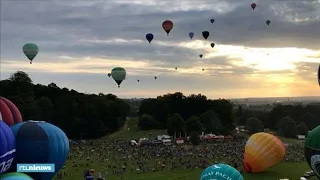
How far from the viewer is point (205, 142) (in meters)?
49.3

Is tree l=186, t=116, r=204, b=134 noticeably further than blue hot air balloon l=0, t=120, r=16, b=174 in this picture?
Yes

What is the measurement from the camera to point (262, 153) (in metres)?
27.3

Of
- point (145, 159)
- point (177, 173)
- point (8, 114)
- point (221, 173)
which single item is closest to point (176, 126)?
point (145, 159)

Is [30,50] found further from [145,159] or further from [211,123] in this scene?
[211,123]

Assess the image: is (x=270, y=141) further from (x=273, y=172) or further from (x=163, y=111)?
(x=163, y=111)

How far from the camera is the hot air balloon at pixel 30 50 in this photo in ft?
125

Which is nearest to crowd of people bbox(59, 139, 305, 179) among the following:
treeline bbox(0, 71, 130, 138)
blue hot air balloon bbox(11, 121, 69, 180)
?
blue hot air balloon bbox(11, 121, 69, 180)

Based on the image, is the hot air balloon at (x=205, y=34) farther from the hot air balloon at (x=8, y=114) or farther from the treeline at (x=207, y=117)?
the hot air balloon at (x=8, y=114)

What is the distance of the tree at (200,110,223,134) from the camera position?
59.6 m

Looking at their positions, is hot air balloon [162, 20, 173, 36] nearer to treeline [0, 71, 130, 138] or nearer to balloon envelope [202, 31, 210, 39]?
balloon envelope [202, 31, 210, 39]

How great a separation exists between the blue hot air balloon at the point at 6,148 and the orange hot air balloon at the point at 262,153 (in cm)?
1579

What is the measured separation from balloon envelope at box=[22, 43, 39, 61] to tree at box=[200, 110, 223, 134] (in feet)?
94.4

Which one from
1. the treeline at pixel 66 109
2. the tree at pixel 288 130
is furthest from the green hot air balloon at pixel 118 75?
the tree at pixel 288 130

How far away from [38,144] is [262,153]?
49.5 feet
